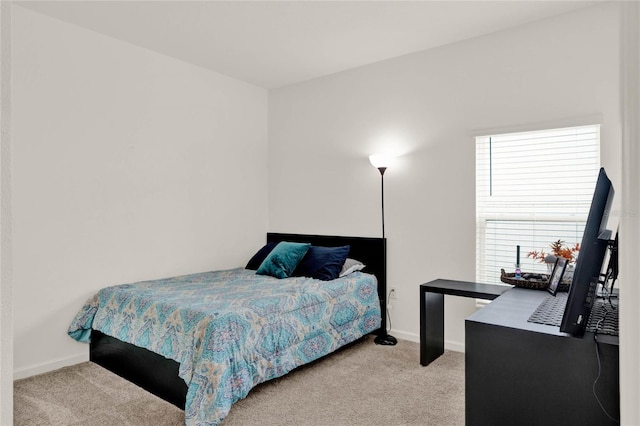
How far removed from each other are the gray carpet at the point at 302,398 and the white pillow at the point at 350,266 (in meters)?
0.82

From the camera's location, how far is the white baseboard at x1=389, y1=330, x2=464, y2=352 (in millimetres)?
3639

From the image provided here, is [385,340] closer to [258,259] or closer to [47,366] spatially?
[258,259]

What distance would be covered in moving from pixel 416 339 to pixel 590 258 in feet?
8.66

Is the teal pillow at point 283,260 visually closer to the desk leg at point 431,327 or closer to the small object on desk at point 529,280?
the desk leg at point 431,327

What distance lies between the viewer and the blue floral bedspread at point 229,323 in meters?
2.40

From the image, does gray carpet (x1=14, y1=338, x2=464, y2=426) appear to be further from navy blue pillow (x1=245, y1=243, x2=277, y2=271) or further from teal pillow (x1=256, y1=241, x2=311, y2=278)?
navy blue pillow (x1=245, y1=243, x2=277, y2=271)

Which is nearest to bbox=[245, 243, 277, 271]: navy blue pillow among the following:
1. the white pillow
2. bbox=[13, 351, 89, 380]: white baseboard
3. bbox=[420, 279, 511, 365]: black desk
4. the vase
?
the white pillow

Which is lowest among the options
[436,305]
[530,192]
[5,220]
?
[436,305]

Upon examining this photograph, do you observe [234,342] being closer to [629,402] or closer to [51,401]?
[51,401]

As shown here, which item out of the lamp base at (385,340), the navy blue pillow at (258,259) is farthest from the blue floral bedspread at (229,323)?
the navy blue pillow at (258,259)

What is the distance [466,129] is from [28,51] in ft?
11.2

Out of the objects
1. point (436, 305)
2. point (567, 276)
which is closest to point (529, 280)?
point (567, 276)

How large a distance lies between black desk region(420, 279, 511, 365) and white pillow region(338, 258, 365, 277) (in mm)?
775

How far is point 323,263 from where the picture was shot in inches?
152
